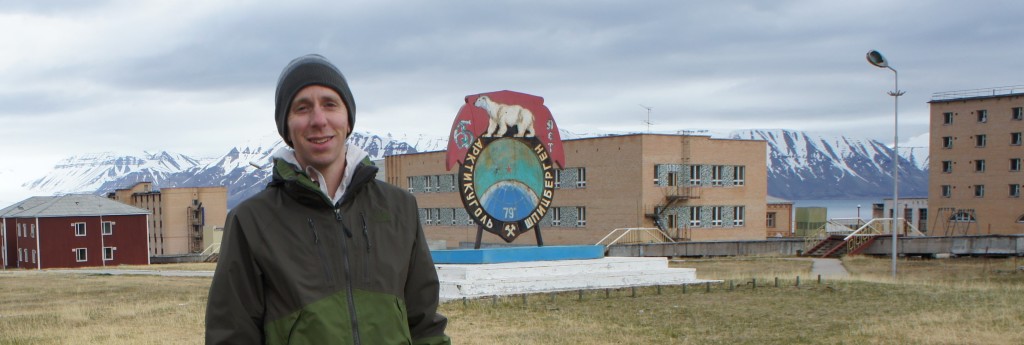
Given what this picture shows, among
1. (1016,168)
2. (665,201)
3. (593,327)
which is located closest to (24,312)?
(593,327)

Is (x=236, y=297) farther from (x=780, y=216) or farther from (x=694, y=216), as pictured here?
(x=780, y=216)

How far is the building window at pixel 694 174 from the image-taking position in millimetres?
62031

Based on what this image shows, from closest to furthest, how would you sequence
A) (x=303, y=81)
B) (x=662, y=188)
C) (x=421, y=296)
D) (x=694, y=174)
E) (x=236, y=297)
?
(x=236, y=297) → (x=303, y=81) → (x=421, y=296) → (x=662, y=188) → (x=694, y=174)

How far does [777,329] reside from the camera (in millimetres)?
15609

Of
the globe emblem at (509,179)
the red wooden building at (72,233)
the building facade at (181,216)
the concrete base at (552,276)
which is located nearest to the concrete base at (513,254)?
the concrete base at (552,276)

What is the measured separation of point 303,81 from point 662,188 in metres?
58.7

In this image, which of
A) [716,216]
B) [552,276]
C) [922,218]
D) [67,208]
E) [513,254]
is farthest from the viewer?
[922,218]

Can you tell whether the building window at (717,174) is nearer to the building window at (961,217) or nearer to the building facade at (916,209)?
the building window at (961,217)

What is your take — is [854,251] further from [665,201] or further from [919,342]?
[919,342]

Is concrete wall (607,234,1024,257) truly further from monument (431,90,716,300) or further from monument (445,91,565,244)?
monument (445,91,565,244)

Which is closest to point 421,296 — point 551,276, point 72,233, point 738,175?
point 551,276

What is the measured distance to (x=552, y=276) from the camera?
25.2 metres

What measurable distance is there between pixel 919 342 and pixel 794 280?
1204 cm

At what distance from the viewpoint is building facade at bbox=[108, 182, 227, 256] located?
399 feet
